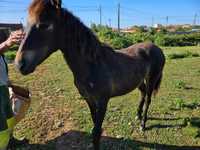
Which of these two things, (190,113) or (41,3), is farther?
(190,113)

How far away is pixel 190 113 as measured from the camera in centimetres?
692

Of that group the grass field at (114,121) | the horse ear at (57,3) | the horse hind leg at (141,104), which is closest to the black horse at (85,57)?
the horse ear at (57,3)

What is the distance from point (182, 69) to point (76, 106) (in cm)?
566

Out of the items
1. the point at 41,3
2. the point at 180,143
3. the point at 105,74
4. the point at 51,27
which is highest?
the point at 41,3

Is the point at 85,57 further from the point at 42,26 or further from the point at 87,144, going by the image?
the point at 87,144

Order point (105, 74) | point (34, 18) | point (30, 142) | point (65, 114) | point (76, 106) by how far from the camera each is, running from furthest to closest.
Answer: point (76, 106) → point (65, 114) → point (30, 142) → point (105, 74) → point (34, 18)

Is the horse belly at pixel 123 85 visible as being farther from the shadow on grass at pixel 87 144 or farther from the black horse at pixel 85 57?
the shadow on grass at pixel 87 144

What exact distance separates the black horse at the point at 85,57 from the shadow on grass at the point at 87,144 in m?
0.54

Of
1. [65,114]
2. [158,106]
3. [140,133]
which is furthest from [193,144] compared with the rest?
[65,114]

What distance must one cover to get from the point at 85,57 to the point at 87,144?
1.68 metres

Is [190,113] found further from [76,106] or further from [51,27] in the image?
[51,27]

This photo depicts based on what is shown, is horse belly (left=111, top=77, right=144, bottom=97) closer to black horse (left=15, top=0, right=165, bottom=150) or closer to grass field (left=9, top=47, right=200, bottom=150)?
black horse (left=15, top=0, right=165, bottom=150)

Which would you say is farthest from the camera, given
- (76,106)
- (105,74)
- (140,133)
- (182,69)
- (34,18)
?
(182,69)

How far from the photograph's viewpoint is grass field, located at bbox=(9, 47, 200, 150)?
222 inches
